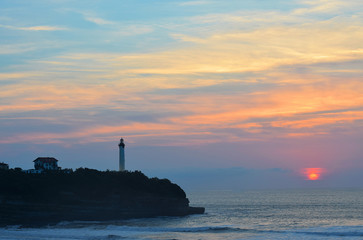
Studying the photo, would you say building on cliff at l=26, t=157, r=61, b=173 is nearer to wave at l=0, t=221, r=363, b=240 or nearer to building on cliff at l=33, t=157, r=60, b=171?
building on cliff at l=33, t=157, r=60, b=171

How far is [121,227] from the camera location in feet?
217

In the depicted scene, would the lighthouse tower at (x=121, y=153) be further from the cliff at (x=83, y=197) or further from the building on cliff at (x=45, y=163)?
the building on cliff at (x=45, y=163)

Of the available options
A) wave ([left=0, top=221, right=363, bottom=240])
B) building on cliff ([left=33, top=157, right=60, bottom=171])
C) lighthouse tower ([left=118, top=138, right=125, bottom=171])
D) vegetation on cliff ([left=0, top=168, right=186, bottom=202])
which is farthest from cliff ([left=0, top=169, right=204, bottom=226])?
building on cliff ([left=33, top=157, right=60, bottom=171])

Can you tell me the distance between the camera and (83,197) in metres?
80.3

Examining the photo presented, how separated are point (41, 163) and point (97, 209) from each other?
30.5 metres

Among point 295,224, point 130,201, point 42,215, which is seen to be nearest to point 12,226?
point 42,215

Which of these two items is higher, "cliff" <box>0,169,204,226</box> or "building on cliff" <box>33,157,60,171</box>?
"building on cliff" <box>33,157,60,171</box>

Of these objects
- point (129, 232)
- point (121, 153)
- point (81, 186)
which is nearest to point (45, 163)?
point (121, 153)

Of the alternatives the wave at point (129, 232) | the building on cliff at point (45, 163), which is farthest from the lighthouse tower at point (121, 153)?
the wave at point (129, 232)

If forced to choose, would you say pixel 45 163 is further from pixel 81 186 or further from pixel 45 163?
pixel 81 186

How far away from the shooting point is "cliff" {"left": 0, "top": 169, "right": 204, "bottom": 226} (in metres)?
75.0

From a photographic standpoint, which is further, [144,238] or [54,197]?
[54,197]

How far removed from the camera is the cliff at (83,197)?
7500cm

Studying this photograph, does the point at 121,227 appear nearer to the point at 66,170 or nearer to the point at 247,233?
the point at 247,233
